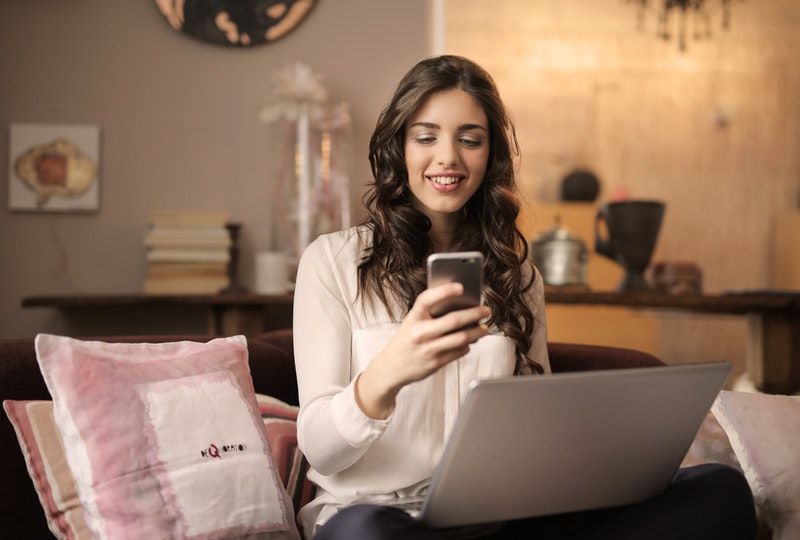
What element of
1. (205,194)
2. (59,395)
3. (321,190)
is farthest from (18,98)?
(59,395)

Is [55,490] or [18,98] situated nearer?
[55,490]

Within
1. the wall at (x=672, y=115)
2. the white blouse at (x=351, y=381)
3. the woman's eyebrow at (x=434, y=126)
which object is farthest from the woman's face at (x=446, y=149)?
the wall at (x=672, y=115)

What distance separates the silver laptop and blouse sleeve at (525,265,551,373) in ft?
1.37

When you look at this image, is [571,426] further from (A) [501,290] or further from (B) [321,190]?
(B) [321,190]

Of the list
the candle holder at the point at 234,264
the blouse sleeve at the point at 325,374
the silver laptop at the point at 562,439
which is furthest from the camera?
the candle holder at the point at 234,264

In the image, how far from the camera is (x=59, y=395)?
1.40 meters

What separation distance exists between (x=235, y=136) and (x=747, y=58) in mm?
3844

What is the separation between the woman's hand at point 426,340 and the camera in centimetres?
105

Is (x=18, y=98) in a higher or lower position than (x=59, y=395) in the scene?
higher

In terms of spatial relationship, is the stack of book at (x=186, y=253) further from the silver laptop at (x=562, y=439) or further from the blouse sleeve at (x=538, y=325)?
the silver laptop at (x=562, y=439)

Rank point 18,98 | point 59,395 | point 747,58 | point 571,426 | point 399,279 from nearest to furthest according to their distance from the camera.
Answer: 1. point 571,426
2. point 59,395
3. point 399,279
4. point 18,98
5. point 747,58

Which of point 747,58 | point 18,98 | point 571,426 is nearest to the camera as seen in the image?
point 571,426

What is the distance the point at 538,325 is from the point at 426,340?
633 mm

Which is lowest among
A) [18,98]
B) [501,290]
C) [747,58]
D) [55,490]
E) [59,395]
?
[55,490]
